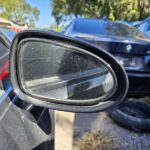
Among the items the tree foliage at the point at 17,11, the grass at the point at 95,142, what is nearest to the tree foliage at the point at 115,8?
the tree foliage at the point at 17,11

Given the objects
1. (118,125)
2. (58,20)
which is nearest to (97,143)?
(118,125)

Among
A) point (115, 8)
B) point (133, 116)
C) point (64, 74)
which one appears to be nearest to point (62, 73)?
point (64, 74)

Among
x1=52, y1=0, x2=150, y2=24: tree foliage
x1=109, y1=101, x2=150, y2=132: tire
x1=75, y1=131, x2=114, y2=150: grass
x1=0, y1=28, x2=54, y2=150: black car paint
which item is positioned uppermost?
x1=0, y1=28, x2=54, y2=150: black car paint

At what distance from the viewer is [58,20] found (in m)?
34.4

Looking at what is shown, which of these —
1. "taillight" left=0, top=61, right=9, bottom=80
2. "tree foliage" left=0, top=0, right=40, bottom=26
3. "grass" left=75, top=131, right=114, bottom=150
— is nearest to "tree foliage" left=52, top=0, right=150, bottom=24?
"tree foliage" left=0, top=0, right=40, bottom=26

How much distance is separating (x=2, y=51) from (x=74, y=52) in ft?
2.41

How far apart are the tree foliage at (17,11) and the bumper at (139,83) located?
32.9 metres

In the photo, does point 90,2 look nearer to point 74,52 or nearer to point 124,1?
point 124,1

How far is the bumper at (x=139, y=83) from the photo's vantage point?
4691 mm

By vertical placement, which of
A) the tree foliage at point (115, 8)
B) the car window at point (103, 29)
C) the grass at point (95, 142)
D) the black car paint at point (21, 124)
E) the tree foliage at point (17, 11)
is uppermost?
the black car paint at point (21, 124)

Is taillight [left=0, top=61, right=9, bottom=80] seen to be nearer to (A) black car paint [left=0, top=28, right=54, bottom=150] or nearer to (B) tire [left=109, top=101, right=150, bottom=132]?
(A) black car paint [left=0, top=28, right=54, bottom=150]

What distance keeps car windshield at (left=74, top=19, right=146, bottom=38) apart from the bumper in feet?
2.57

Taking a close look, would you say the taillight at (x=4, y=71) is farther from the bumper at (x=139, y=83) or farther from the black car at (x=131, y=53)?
the bumper at (x=139, y=83)

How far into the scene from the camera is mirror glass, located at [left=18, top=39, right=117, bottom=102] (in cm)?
135
